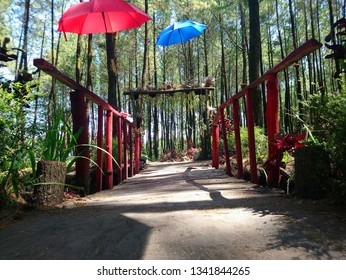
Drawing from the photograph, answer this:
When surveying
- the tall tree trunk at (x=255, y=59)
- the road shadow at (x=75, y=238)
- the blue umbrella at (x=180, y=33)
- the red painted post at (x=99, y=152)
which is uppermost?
the blue umbrella at (x=180, y=33)

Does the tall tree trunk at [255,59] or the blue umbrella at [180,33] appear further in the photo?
the blue umbrella at [180,33]

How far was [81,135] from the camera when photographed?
3.23 m

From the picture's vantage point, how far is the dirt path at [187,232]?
1.30 m

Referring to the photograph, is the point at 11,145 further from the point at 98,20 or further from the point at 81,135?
the point at 98,20

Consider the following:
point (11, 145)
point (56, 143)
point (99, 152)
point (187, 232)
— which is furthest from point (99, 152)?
point (187, 232)

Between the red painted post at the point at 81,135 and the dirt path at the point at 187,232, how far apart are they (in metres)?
1.00

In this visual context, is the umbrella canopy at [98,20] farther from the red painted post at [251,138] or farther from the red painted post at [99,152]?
the red painted post at [251,138]

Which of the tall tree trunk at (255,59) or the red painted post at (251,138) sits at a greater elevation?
the tall tree trunk at (255,59)

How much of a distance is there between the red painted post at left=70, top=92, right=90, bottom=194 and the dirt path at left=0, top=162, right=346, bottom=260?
3.28ft

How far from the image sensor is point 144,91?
1052 centimetres

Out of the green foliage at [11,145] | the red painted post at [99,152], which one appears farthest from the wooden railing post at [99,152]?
the green foliage at [11,145]

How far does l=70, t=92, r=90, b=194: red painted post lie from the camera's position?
3188mm

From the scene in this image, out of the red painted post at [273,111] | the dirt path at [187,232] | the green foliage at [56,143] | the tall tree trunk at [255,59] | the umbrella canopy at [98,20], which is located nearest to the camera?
the dirt path at [187,232]

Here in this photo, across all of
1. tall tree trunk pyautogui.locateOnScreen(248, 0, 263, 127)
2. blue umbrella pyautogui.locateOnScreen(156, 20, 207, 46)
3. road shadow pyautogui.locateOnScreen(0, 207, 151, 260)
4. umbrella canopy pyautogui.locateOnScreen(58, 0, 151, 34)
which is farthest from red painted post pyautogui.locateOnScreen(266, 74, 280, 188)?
blue umbrella pyautogui.locateOnScreen(156, 20, 207, 46)
